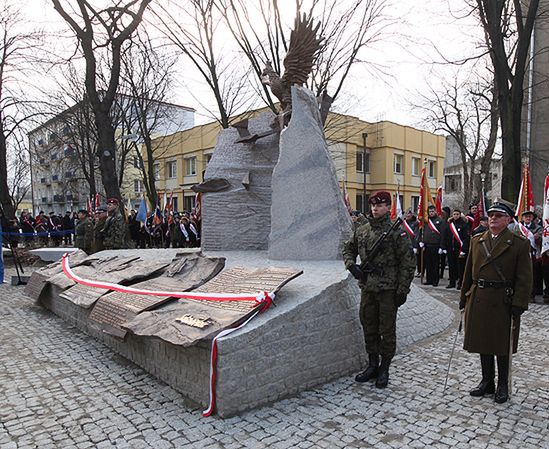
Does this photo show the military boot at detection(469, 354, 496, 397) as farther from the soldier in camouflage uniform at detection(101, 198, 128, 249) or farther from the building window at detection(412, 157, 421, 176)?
the building window at detection(412, 157, 421, 176)

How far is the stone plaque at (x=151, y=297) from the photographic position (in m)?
4.76

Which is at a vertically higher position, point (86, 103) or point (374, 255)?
point (86, 103)

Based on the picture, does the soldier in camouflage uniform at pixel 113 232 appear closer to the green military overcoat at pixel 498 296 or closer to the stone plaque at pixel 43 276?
→ the stone plaque at pixel 43 276

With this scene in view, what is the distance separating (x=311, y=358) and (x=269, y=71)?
5.56m

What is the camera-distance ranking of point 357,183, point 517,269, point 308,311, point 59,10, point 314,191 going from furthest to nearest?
point 357,183, point 59,10, point 314,191, point 308,311, point 517,269

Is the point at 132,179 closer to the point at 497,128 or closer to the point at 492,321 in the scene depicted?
the point at 497,128

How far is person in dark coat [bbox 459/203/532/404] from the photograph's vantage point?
3.80 meters

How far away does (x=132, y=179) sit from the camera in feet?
138

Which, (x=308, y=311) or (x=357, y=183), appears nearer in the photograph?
(x=308, y=311)

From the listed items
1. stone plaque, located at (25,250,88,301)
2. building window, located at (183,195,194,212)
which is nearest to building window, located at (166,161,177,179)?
building window, located at (183,195,194,212)

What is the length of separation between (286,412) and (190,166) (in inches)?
1281

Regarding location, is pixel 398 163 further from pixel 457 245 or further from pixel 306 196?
pixel 306 196

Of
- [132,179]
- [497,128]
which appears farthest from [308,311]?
[132,179]

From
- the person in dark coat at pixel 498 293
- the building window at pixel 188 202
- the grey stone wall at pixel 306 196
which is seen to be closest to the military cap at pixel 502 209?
the person in dark coat at pixel 498 293
